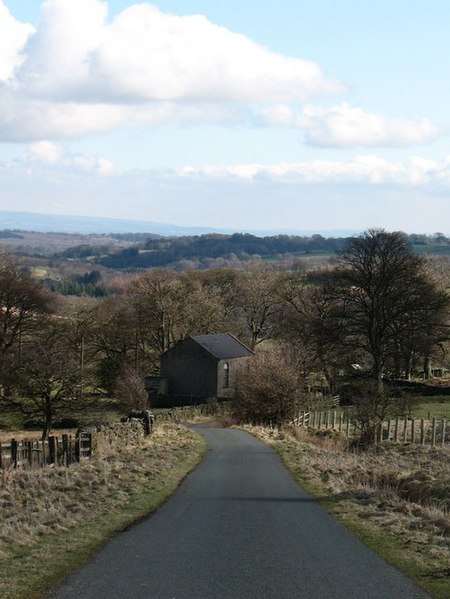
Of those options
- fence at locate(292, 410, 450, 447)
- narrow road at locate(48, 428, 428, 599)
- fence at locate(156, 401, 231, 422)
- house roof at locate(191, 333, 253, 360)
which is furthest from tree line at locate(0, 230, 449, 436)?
narrow road at locate(48, 428, 428, 599)

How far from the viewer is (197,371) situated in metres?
73.5

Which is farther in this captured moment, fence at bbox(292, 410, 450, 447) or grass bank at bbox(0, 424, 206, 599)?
fence at bbox(292, 410, 450, 447)

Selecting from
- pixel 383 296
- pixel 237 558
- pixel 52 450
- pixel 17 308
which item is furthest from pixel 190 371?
pixel 237 558

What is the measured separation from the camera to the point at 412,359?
59.8 meters

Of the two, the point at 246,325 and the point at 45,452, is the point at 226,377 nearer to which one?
the point at 246,325

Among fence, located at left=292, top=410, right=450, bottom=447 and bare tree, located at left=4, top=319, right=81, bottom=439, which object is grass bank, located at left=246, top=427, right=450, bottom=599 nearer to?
fence, located at left=292, top=410, right=450, bottom=447

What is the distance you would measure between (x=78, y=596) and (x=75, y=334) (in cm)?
6382

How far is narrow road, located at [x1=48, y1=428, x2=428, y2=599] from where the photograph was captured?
9.28 metres

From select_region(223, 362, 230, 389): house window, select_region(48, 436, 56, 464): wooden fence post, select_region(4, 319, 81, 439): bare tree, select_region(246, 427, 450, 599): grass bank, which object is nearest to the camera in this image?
select_region(246, 427, 450, 599): grass bank

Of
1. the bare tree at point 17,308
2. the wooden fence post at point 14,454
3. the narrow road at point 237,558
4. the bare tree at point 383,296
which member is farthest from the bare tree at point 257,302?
the narrow road at point 237,558

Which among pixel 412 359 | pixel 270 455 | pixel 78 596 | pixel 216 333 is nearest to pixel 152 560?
pixel 78 596

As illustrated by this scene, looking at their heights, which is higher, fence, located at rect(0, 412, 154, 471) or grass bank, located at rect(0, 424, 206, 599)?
grass bank, located at rect(0, 424, 206, 599)

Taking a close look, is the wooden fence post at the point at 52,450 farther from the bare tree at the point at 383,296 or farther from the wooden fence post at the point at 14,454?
the bare tree at the point at 383,296

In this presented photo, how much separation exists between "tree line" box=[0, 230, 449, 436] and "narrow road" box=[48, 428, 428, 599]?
21.1 m
